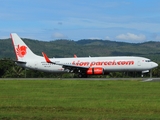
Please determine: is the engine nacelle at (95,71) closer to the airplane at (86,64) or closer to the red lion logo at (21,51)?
the airplane at (86,64)

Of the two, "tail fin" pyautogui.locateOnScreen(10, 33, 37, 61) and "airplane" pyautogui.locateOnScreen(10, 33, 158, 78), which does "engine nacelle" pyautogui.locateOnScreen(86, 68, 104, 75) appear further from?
"tail fin" pyautogui.locateOnScreen(10, 33, 37, 61)

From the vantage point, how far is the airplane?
5781 centimetres

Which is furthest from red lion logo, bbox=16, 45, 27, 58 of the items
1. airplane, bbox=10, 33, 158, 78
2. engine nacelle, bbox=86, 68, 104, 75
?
engine nacelle, bbox=86, 68, 104, 75

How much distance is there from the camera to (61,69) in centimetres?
6178

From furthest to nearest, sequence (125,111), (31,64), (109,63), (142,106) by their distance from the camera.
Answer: (31,64)
(109,63)
(142,106)
(125,111)

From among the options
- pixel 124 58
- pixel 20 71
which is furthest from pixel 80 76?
pixel 20 71

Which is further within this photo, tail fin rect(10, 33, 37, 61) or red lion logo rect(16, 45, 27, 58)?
red lion logo rect(16, 45, 27, 58)

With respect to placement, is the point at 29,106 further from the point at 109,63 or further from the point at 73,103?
the point at 109,63

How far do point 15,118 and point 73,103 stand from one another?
5.82 m

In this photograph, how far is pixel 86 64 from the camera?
5941 cm

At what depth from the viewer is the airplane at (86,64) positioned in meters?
57.8

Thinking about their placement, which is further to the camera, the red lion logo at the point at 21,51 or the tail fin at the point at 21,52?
the red lion logo at the point at 21,51

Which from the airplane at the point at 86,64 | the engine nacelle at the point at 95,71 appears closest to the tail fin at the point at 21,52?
the airplane at the point at 86,64

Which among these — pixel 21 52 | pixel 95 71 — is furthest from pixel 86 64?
pixel 21 52
